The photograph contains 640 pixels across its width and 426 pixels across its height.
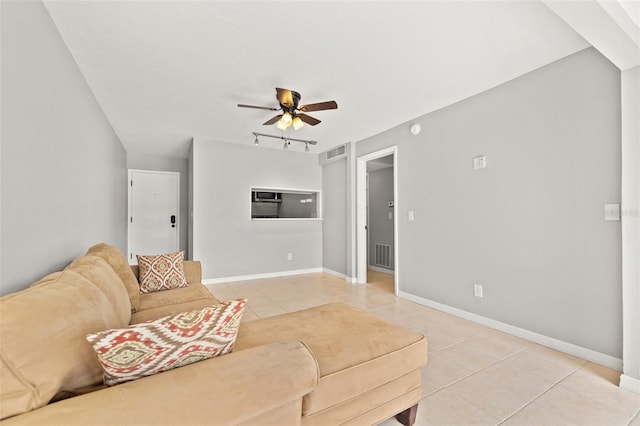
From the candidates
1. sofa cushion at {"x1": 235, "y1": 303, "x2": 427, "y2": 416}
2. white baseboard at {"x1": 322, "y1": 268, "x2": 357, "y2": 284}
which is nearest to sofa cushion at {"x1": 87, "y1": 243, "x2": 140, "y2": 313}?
sofa cushion at {"x1": 235, "y1": 303, "x2": 427, "y2": 416}

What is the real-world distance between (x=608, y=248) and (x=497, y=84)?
173cm

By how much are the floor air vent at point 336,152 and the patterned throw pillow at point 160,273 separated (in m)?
3.28

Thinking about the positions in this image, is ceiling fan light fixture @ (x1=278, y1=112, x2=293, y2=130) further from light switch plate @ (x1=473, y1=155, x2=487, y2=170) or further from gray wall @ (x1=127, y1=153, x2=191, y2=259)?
gray wall @ (x1=127, y1=153, x2=191, y2=259)

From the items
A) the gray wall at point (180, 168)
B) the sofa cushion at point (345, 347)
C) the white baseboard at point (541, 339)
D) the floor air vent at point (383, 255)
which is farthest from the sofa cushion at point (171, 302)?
the floor air vent at point (383, 255)

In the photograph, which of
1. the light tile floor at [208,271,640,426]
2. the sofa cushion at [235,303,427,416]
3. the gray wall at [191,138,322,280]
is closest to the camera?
the sofa cushion at [235,303,427,416]

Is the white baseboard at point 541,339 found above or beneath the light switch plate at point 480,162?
beneath

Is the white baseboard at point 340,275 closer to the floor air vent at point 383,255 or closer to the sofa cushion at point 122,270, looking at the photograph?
the floor air vent at point 383,255

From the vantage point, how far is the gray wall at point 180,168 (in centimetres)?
571

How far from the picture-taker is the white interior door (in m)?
5.57

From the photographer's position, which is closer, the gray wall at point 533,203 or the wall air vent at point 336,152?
the gray wall at point 533,203

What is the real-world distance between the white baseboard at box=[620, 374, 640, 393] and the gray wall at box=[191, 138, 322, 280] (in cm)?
443

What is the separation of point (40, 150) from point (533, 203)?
12.1 ft

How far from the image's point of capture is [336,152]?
5.18m

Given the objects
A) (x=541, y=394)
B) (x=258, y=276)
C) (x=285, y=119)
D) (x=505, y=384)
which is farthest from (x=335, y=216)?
(x=541, y=394)
